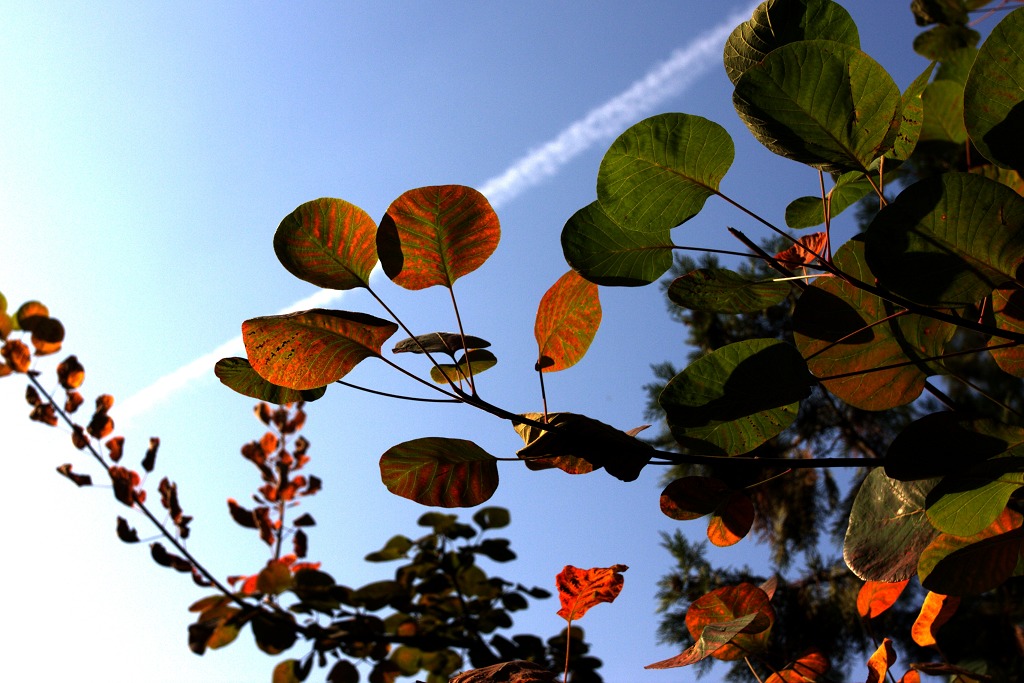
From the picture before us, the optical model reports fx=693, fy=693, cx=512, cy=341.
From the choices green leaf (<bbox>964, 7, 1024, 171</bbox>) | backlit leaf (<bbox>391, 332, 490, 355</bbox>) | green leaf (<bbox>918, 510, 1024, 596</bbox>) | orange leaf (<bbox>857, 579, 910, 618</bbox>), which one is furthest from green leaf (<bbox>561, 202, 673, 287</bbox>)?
orange leaf (<bbox>857, 579, 910, 618</bbox>)

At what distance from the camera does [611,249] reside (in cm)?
59

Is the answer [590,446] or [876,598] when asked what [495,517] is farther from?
[590,446]

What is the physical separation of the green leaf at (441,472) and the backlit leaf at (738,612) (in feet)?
1.04

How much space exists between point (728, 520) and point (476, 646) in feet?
3.58

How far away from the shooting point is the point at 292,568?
2.15 metres

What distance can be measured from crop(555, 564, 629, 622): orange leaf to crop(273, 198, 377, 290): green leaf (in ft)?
1.18

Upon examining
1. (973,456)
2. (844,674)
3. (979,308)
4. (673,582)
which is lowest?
(973,456)

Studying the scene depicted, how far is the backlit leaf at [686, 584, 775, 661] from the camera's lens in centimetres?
73

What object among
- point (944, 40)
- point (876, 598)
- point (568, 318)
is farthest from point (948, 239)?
point (944, 40)

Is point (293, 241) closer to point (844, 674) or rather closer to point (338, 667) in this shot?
point (338, 667)

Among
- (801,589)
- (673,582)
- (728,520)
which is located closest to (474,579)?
(728,520)

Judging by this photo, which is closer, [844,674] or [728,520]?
[728,520]

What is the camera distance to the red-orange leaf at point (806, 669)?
79 cm

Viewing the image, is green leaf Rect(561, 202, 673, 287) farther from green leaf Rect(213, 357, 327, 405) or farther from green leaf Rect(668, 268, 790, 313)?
green leaf Rect(213, 357, 327, 405)
